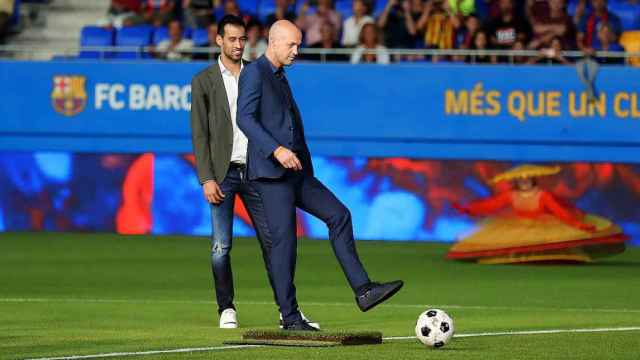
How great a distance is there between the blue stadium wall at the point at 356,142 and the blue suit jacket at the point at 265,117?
12.2 m

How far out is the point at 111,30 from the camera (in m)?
25.7

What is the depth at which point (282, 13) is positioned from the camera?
83.5 feet

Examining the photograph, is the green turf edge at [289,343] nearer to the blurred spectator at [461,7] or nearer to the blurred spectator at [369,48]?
the blurred spectator at [369,48]

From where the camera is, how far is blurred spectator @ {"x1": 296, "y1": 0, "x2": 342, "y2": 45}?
969 inches

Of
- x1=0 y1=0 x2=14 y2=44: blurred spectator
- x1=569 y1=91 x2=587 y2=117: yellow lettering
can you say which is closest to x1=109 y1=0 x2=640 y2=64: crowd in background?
x1=569 y1=91 x2=587 y2=117: yellow lettering

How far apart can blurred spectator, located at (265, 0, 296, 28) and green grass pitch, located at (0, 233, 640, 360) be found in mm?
3433

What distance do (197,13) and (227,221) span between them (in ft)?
45.0

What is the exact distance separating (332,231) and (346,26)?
45.1ft

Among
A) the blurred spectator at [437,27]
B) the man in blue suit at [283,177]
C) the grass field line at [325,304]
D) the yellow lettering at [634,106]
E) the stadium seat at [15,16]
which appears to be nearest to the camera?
the man in blue suit at [283,177]

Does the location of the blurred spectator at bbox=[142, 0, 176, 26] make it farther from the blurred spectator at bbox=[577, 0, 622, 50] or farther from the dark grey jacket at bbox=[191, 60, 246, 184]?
the dark grey jacket at bbox=[191, 60, 246, 184]

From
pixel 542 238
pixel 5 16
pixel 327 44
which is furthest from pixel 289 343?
pixel 5 16

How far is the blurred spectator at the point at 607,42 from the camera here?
2356 cm

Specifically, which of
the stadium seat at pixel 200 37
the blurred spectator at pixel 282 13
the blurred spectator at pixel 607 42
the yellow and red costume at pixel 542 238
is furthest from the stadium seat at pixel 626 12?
the stadium seat at pixel 200 37

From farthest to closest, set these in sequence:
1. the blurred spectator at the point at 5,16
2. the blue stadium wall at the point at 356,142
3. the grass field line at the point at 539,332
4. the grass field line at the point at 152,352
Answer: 1. the blurred spectator at the point at 5,16
2. the blue stadium wall at the point at 356,142
3. the grass field line at the point at 539,332
4. the grass field line at the point at 152,352
